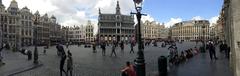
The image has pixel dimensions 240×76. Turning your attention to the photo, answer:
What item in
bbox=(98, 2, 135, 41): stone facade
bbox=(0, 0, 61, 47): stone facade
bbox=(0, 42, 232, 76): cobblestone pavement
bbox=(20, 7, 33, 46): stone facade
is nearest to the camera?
bbox=(0, 42, 232, 76): cobblestone pavement

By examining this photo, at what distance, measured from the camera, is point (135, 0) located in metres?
15.6

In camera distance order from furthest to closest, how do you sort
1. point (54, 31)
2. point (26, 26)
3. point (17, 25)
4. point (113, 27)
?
point (113, 27) → point (54, 31) → point (26, 26) → point (17, 25)

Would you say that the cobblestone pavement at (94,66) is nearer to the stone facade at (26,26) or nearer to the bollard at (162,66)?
the bollard at (162,66)

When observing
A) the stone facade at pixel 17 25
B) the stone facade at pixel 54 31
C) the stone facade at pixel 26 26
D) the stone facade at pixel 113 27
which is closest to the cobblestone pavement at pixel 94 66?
the stone facade at pixel 17 25

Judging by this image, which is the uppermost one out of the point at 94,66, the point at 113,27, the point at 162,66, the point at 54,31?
the point at 113,27

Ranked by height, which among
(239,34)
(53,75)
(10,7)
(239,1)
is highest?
(10,7)

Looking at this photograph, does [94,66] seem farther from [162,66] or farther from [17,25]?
[17,25]

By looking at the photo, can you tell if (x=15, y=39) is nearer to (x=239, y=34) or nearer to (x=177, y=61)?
(x=177, y=61)

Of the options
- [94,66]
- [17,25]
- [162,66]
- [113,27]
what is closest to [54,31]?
[113,27]

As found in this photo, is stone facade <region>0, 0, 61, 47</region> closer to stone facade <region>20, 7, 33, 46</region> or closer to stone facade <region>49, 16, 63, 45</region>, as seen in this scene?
stone facade <region>20, 7, 33, 46</region>

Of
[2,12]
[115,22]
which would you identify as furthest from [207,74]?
[115,22]

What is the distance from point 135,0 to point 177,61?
501 inches

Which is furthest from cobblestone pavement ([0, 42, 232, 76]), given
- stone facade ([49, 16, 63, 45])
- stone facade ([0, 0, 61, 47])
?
stone facade ([49, 16, 63, 45])

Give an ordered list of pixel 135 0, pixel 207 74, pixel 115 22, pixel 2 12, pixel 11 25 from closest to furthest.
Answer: pixel 135 0 < pixel 207 74 < pixel 2 12 < pixel 11 25 < pixel 115 22
